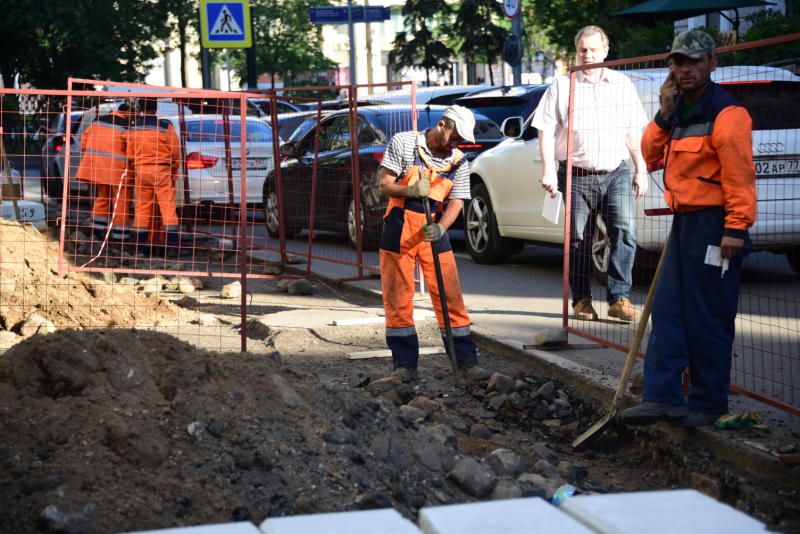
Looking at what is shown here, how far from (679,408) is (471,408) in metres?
1.46

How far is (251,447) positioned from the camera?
450 centimetres

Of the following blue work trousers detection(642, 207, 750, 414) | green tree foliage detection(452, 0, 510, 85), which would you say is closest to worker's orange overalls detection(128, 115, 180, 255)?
blue work trousers detection(642, 207, 750, 414)

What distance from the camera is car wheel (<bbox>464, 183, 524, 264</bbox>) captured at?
11.4 meters

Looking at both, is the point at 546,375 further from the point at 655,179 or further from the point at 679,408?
the point at 655,179

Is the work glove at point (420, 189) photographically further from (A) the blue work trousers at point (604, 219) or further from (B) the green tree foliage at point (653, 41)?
(B) the green tree foliage at point (653, 41)

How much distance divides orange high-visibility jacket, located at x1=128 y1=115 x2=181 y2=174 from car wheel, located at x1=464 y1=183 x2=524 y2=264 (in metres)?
3.21

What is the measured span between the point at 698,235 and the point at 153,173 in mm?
8069

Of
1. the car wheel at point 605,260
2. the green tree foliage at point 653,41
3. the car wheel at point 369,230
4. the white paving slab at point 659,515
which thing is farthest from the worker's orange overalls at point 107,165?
the green tree foliage at point 653,41

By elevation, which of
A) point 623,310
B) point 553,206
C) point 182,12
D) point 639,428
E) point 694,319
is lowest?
point 639,428

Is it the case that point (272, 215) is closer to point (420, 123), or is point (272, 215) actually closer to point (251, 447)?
point (420, 123)

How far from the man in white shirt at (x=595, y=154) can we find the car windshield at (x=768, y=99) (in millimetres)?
679

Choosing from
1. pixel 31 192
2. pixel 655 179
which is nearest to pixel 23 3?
pixel 31 192

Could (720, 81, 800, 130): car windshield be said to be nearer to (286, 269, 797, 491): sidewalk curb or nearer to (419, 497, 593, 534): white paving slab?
(286, 269, 797, 491): sidewalk curb

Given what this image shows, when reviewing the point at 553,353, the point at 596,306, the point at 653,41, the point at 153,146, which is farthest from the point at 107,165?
the point at 653,41
